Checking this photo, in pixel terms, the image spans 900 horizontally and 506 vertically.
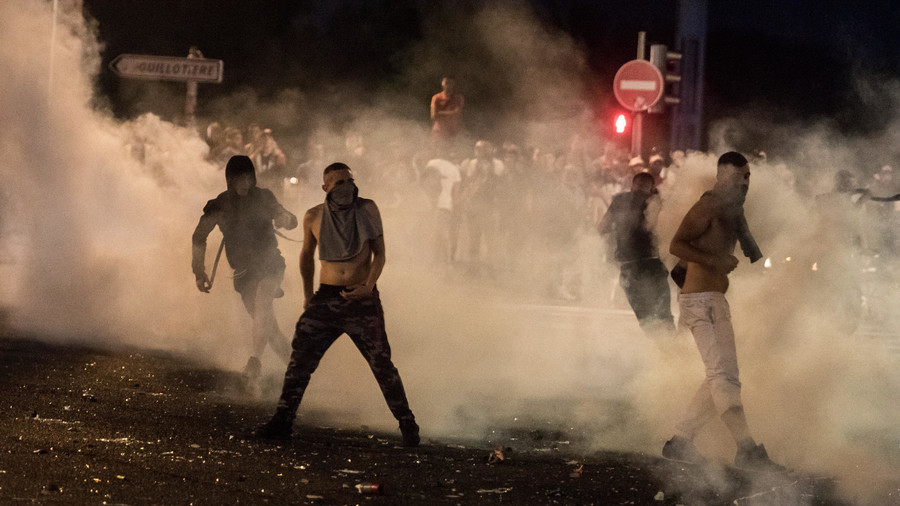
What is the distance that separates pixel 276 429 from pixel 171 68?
855 centimetres

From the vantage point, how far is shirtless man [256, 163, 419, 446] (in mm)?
6508

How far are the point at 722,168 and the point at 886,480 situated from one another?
177cm

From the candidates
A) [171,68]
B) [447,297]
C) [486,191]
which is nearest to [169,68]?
[171,68]

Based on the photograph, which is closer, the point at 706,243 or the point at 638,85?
the point at 706,243

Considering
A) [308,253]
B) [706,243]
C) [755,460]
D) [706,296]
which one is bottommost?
[755,460]

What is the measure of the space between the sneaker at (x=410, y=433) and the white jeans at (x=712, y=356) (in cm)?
136

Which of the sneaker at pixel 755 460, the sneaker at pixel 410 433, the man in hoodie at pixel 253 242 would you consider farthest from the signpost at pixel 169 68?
the sneaker at pixel 755 460

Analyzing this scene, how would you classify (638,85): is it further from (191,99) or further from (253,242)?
(253,242)

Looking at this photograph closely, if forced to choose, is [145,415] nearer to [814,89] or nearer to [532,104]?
[532,104]

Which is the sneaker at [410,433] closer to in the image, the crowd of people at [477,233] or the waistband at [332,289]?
the crowd of people at [477,233]

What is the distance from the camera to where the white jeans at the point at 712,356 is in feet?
20.4

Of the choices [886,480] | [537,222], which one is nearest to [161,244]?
[537,222]

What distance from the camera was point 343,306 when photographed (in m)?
6.53

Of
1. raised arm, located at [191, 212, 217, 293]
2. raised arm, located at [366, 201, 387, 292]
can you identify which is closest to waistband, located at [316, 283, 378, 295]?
raised arm, located at [366, 201, 387, 292]
